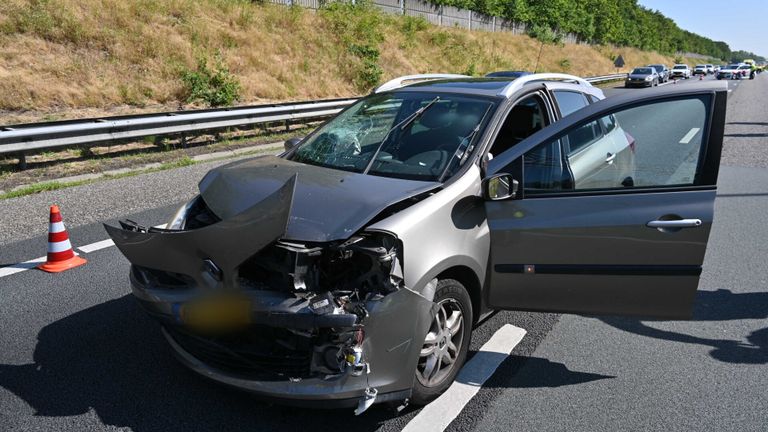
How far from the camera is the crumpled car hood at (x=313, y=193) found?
9.81ft

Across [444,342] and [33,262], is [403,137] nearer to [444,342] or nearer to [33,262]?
[444,342]

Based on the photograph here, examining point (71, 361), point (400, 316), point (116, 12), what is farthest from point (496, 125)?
point (116, 12)

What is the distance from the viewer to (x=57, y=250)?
202 inches

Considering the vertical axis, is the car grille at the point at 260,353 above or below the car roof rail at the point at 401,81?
below

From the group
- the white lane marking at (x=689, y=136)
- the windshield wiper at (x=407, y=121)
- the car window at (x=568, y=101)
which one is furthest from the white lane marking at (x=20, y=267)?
the white lane marking at (x=689, y=136)

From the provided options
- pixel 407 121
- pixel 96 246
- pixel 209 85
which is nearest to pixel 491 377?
pixel 407 121

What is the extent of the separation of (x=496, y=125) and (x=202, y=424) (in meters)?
2.58

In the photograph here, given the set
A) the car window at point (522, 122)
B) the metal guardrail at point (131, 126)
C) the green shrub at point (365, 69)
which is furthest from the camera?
the green shrub at point (365, 69)

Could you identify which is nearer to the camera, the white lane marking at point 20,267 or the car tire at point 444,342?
the car tire at point 444,342

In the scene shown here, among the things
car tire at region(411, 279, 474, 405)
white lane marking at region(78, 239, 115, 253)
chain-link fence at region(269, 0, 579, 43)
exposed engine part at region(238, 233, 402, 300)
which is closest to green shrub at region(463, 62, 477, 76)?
chain-link fence at region(269, 0, 579, 43)

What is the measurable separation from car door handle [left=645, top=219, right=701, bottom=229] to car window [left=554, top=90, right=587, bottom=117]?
5.20ft

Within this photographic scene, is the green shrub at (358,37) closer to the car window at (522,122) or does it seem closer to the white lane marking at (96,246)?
the white lane marking at (96,246)

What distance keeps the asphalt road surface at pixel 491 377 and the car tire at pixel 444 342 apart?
16 centimetres

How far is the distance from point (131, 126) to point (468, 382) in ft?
30.0
